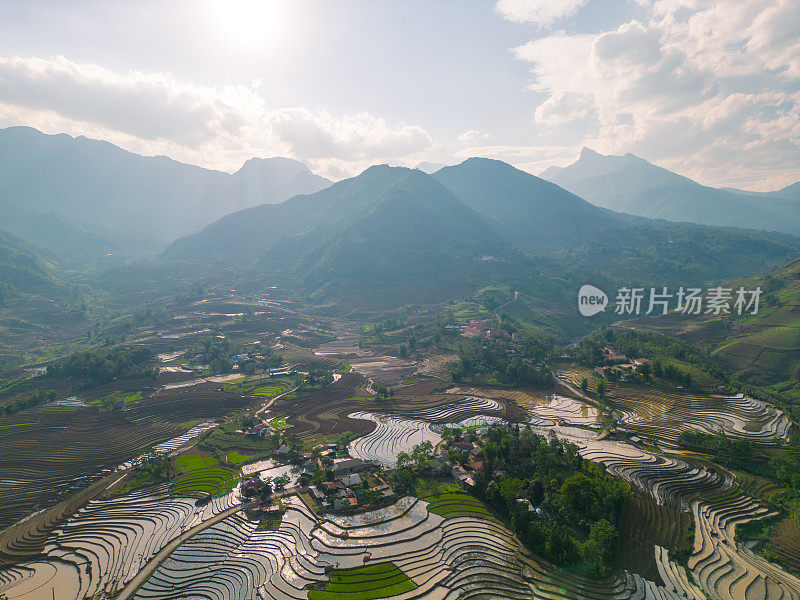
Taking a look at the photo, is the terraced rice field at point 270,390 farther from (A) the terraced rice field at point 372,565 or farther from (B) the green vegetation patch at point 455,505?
(B) the green vegetation patch at point 455,505

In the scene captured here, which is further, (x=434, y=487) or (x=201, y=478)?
(x=201, y=478)

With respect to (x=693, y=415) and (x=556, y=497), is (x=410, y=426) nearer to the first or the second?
(x=556, y=497)

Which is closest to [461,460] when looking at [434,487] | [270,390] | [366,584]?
[434,487]

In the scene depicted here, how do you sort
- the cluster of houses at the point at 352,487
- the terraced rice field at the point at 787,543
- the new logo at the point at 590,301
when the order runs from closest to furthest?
1. the terraced rice field at the point at 787,543
2. the cluster of houses at the point at 352,487
3. the new logo at the point at 590,301

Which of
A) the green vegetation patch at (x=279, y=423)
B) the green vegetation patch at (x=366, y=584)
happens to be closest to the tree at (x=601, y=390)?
the green vegetation patch at (x=366, y=584)

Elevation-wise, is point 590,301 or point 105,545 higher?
point 590,301

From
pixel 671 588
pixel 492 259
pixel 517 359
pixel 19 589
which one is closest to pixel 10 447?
pixel 19 589
